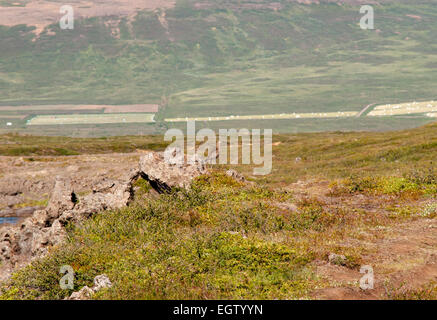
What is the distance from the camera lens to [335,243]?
59.2 ft

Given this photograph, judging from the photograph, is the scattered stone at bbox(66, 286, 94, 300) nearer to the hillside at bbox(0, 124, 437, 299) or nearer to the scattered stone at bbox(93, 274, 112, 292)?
the scattered stone at bbox(93, 274, 112, 292)

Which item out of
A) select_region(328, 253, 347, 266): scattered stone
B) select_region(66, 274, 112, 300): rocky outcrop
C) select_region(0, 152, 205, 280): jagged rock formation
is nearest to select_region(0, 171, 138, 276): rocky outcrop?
select_region(0, 152, 205, 280): jagged rock formation

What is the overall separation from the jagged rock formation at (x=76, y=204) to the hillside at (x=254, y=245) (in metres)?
1.26

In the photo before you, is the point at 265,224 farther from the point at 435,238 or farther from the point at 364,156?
the point at 364,156

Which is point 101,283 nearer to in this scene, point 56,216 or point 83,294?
point 83,294

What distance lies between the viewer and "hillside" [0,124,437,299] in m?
14.1

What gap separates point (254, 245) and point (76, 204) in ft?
52.2

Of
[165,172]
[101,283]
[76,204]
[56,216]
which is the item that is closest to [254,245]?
[101,283]

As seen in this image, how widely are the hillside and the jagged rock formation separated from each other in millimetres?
1263

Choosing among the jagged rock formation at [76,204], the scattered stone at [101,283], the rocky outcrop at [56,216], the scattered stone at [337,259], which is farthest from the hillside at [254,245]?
the rocky outcrop at [56,216]

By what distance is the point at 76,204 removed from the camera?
1158 inches

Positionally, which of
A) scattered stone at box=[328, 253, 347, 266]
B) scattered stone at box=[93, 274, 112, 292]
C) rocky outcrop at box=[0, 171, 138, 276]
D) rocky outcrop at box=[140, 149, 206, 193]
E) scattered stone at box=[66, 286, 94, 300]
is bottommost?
rocky outcrop at box=[0, 171, 138, 276]

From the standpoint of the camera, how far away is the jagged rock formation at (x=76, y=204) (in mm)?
25984
